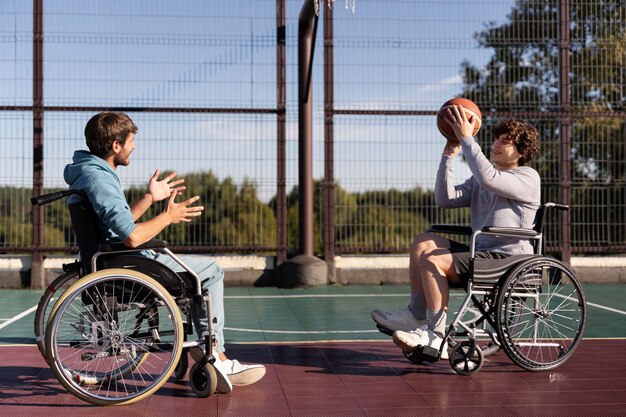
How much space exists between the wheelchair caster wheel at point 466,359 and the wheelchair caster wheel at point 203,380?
1169mm

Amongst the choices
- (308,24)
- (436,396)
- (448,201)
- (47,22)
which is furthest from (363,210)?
(436,396)

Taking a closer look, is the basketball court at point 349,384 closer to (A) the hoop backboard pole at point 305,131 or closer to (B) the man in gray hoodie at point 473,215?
(B) the man in gray hoodie at point 473,215

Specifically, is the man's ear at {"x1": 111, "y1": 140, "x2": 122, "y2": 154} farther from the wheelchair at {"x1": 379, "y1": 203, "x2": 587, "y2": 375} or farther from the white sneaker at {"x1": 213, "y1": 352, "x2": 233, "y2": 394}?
the wheelchair at {"x1": 379, "y1": 203, "x2": 587, "y2": 375}

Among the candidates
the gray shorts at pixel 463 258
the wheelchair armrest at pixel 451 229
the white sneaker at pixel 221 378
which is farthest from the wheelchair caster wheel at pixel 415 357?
the white sneaker at pixel 221 378

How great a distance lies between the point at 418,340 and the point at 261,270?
224 inches

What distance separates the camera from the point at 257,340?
5785mm

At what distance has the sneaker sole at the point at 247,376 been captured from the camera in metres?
3.99

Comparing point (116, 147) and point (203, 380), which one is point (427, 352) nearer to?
point (203, 380)

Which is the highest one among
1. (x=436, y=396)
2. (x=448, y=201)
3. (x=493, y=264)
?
(x=448, y=201)

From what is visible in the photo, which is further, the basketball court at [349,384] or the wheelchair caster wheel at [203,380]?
the wheelchair caster wheel at [203,380]

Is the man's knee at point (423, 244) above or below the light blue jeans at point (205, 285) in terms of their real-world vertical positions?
above

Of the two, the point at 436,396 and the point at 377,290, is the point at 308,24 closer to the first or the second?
the point at 377,290

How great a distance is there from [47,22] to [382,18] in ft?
11.8

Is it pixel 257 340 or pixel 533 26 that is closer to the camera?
pixel 257 340
